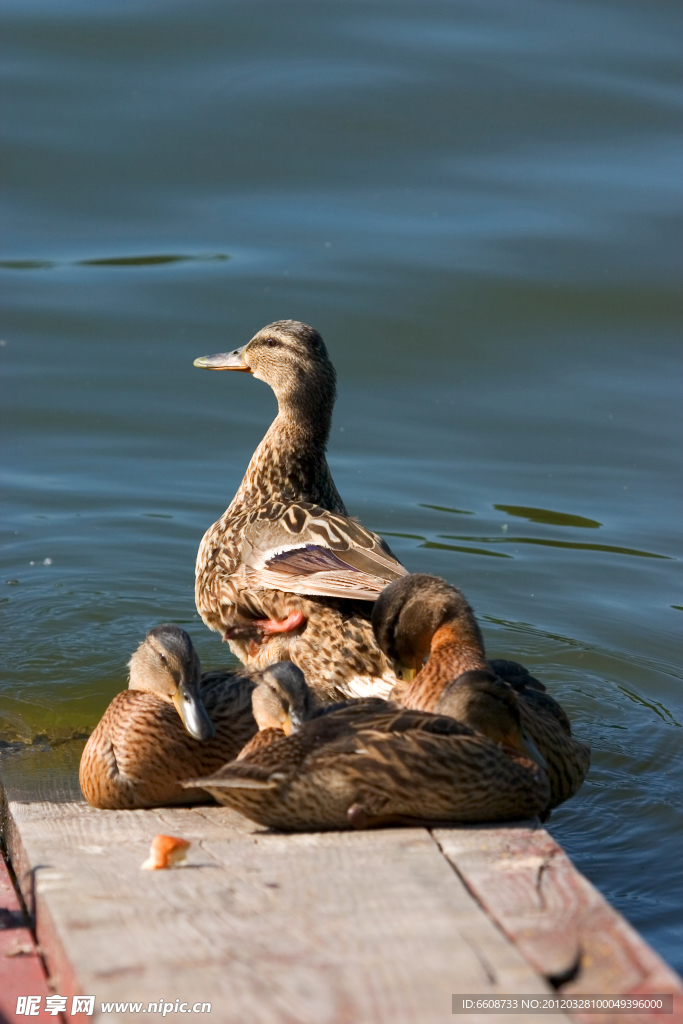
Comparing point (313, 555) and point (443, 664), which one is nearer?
point (443, 664)

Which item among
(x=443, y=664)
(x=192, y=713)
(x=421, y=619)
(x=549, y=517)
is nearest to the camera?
(x=192, y=713)

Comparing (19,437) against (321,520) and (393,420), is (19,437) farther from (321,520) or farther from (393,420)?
(321,520)

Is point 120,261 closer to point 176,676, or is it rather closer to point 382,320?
point 382,320

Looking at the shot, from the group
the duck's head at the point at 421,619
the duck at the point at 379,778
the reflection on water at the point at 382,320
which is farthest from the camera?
the reflection on water at the point at 382,320

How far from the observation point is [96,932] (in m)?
2.84

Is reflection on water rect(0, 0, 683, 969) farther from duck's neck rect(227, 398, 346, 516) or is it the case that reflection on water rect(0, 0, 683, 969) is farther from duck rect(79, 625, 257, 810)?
duck's neck rect(227, 398, 346, 516)

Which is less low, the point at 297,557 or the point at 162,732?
the point at 297,557

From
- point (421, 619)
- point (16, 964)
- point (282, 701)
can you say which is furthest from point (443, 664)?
point (16, 964)

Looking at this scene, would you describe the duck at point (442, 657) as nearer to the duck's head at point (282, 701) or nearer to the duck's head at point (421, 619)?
the duck's head at point (421, 619)

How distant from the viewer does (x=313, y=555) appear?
17.8 feet

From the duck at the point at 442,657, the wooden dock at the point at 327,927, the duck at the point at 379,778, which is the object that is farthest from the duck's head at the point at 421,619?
the wooden dock at the point at 327,927

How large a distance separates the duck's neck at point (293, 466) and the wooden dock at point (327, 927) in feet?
10.1

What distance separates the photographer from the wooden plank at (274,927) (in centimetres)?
257

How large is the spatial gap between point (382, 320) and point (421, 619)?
20.2 ft
